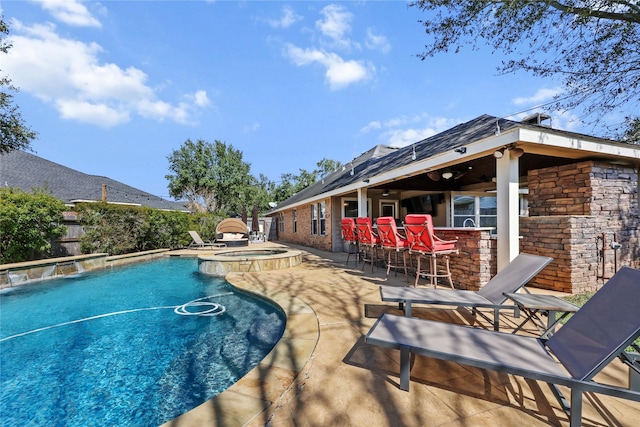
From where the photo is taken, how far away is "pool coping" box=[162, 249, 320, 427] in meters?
1.75

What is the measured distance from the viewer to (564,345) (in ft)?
6.67

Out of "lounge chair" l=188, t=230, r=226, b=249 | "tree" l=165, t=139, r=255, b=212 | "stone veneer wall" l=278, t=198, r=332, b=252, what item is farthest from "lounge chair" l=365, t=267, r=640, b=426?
"tree" l=165, t=139, r=255, b=212

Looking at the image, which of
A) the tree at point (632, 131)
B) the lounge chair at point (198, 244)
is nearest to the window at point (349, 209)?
the lounge chair at point (198, 244)

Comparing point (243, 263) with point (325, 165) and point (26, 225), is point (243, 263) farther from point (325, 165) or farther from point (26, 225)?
point (325, 165)

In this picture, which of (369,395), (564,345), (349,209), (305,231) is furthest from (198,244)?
(564,345)

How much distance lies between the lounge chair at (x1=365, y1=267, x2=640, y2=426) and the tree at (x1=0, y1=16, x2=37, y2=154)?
14.5 m

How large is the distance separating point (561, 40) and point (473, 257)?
6.84 meters

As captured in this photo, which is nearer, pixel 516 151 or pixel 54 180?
pixel 516 151

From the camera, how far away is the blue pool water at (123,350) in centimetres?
252

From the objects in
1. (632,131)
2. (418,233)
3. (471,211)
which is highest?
(632,131)

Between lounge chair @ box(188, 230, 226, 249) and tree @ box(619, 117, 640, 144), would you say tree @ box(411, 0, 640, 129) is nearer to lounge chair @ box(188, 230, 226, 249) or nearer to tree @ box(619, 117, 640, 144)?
tree @ box(619, 117, 640, 144)

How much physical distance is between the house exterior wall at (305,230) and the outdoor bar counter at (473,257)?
723cm

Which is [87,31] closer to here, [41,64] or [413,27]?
[41,64]

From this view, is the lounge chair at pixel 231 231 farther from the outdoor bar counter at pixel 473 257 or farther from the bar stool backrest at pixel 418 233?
the outdoor bar counter at pixel 473 257
